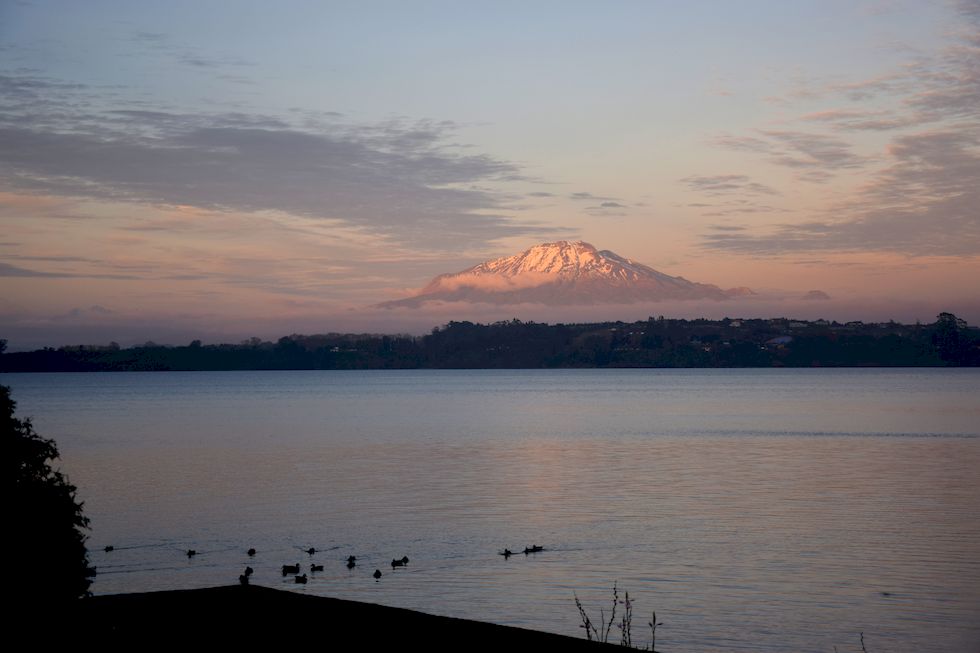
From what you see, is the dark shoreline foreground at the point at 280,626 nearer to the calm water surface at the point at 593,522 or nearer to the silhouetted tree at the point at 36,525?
the silhouetted tree at the point at 36,525

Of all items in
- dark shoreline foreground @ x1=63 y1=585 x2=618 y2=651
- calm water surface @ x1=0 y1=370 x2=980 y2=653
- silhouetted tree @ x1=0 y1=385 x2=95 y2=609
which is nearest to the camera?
dark shoreline foreground @ x1=63 y1=585 x2=618 y2=651

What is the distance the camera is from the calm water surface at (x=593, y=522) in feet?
97.0

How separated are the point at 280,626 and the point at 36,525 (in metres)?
13.5

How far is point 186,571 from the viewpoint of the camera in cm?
3609

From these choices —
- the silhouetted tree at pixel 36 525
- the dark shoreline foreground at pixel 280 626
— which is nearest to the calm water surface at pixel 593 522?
the silhouetted tree at pixel 36 525

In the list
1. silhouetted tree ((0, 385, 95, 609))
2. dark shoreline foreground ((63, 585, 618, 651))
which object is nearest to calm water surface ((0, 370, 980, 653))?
silhouetted tree ((0, 385, 95, 609))

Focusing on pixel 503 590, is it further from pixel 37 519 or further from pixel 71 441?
pixel 71 441

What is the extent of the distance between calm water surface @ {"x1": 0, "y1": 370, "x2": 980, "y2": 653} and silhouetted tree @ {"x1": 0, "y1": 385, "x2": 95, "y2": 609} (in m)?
11.0

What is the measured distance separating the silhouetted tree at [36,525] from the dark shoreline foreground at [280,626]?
1062 centimetres

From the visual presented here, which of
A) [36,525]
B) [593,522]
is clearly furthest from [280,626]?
[593,522]

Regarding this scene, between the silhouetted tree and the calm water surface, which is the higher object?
the silhouetted tree

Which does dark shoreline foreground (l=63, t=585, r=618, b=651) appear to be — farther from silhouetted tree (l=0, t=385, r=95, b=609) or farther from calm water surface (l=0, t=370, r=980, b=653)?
calm water surface (l=0, t=370, r=980, b=653)

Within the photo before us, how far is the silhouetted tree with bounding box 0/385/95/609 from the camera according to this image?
21062mm

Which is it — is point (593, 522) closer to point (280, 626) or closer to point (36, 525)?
point (36, 525)
